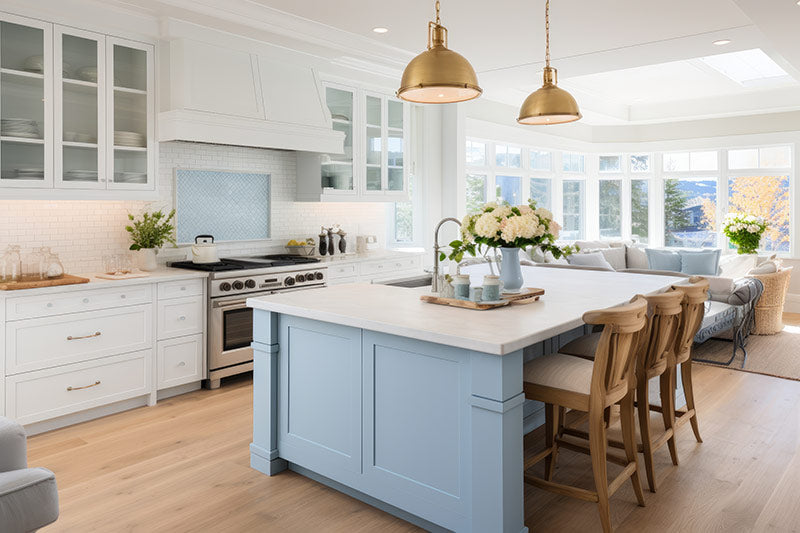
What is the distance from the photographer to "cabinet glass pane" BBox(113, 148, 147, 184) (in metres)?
4.47

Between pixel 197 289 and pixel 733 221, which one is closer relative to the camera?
pixel 197 289

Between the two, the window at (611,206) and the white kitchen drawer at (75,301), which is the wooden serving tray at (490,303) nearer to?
the white kitchen drawer at (75,301)

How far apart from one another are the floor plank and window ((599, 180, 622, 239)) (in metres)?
6.40

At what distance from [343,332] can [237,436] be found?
1404mm

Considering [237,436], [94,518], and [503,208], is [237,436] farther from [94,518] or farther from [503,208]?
[503,208]

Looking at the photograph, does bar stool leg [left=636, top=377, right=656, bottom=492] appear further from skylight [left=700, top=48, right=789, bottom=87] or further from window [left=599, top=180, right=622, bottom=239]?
window [left=599, top=180, right=622, bottom=239]

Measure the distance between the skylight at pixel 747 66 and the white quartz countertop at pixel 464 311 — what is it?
4454 mm

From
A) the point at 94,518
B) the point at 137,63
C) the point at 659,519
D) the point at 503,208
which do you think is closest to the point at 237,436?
the point at 94,518

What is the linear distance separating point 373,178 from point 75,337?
326 centimetres

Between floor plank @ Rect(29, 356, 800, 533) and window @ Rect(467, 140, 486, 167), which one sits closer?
floor plank @ Rect(29, 356, 800, 533)

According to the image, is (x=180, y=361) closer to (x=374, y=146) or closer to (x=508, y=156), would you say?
(x=374, y=146)

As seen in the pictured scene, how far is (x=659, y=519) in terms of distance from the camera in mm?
2832

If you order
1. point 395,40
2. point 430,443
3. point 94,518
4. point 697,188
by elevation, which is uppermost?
point 395,40

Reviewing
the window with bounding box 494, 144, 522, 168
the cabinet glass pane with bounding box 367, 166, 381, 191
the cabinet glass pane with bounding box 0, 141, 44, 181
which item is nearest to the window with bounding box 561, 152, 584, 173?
the window with bounding box 494, 144, 522, 168
